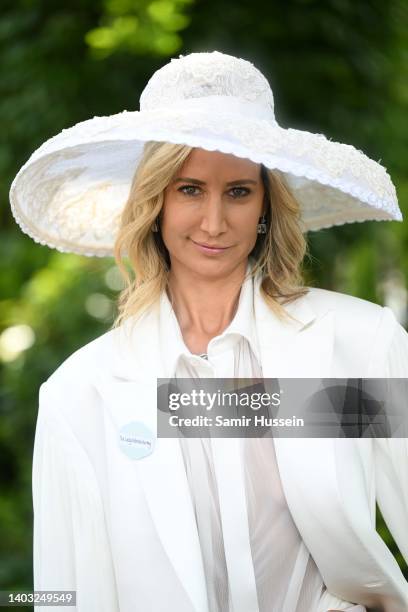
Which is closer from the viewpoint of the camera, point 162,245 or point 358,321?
point 358,321

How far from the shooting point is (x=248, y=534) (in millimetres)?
2682

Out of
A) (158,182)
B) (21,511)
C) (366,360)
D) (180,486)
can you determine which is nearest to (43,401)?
(180,486)

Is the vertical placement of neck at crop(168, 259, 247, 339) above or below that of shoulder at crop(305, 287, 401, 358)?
above

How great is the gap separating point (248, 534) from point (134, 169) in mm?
1175

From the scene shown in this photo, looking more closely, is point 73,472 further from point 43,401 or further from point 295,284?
point 295,284

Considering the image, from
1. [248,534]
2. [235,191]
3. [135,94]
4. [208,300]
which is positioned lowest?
[248,534]

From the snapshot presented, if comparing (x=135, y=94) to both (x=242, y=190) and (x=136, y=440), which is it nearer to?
(x=242, y=190)

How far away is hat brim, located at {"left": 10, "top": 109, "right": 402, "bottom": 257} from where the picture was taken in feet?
8.23

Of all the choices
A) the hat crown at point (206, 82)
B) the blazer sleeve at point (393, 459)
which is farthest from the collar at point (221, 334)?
the hat crown at point (206, 82)

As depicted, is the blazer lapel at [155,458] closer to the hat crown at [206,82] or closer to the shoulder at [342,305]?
the shoulder at [342,305]

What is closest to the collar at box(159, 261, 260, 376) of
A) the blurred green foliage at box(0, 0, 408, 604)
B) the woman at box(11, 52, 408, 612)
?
the woman at box(11, 52, 408, 612)

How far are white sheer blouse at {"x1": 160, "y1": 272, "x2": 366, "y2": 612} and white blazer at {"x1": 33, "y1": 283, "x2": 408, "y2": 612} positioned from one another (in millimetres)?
72

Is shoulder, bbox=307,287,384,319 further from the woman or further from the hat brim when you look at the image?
the hat brim

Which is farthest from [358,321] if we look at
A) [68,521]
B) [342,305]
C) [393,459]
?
[68,521]
